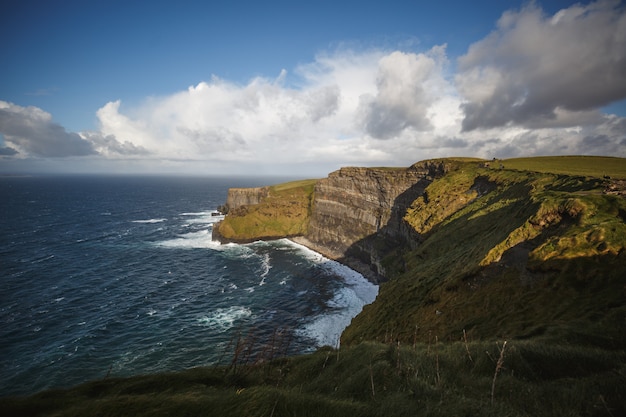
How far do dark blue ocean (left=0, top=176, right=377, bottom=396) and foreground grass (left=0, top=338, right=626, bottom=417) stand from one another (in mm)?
4702

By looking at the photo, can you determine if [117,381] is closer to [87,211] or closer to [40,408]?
[40,408]

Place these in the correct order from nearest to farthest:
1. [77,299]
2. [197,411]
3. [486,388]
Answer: [197,411], [486,388], [77,299]

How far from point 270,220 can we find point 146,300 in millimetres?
58203

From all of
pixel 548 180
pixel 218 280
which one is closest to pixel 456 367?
pixel 548 180

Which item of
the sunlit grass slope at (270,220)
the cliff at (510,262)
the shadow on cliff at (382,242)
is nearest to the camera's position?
the cliff at (510,262)

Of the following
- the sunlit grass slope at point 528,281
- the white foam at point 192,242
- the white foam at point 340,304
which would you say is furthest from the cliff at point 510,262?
the white foam at point 192,242

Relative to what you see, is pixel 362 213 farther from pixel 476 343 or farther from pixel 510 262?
pixel 476 343

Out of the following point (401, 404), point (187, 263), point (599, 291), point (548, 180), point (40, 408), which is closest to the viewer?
point (401, 404)

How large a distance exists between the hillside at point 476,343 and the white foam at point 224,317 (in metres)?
25.0

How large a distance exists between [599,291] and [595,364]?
30.2 feet

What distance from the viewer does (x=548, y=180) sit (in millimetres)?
37188

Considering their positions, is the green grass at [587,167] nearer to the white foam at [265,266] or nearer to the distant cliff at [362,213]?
the distant cliff at [362,213]

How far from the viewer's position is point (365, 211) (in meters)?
92.9

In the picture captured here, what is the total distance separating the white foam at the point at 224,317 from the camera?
1837 inches
